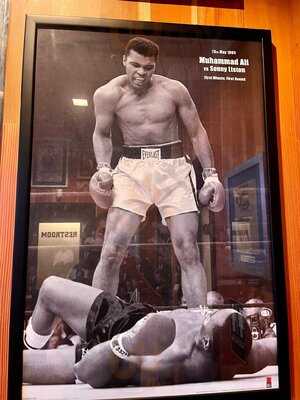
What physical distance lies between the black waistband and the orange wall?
12.5 inches

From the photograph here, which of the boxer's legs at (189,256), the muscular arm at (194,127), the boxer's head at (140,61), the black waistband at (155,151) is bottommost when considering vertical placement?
the boxer's legs at (189,256)

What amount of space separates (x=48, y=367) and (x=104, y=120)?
67 cm

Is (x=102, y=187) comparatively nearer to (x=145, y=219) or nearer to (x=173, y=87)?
(x=145, y=219)

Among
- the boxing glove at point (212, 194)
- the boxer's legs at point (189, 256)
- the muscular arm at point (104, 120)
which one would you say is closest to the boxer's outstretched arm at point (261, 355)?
the boxer's legs at point (189, 256)

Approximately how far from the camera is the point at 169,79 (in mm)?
1011

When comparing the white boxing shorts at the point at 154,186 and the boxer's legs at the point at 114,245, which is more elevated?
the white boxing shorts at the point at 154,186

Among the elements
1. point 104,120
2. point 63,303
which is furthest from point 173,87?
point 63,303

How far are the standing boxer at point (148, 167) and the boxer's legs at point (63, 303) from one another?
2.0 inches

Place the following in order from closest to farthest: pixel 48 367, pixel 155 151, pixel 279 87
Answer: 1. pixel 48 367
2. pixel 155 151
3. pixel 279 87

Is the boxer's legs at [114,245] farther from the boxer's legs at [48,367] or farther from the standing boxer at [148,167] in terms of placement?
the boxer's legs at [48,367]

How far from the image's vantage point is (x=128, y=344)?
890 millimetres

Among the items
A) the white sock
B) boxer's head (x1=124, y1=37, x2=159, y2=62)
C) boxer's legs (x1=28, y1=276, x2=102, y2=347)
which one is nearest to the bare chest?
boxer's head (x1=124, y1=37, x2=159, y2=62)

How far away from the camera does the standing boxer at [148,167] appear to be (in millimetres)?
938

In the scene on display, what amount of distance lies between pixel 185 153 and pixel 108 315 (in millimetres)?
493
